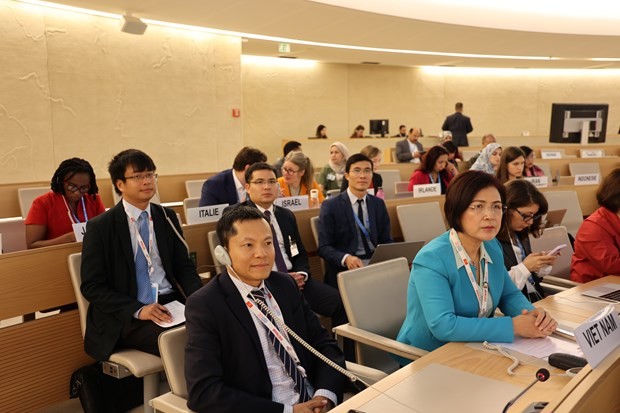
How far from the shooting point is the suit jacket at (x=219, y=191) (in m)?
4.18

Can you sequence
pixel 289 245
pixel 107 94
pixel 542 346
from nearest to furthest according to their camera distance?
1. pixel 542 346
2. pixel 289 245
3. pixel 107 94

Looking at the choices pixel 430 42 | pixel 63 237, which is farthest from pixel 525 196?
pixel 430 42

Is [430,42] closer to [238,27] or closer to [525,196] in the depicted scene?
[238,27]

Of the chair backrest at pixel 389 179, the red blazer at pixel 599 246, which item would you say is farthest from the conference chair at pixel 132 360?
the chair backrest at pixel 389 179

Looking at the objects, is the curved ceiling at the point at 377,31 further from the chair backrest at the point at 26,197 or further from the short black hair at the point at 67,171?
the short black hair at the point at 67,171

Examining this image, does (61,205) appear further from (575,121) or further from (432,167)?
(575,121)

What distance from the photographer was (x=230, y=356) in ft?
5.61

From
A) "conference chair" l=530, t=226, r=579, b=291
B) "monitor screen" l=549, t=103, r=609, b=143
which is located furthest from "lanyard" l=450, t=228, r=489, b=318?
"monitor screen" l=549, t=103, r=609, b=143

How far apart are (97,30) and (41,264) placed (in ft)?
19.6

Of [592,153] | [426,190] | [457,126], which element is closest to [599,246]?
[426,190]

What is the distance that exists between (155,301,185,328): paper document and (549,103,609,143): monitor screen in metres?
7.00

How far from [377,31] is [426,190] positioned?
4.83m

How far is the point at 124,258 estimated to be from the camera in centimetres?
260

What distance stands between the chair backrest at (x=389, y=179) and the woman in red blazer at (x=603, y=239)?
3371 millimetres
